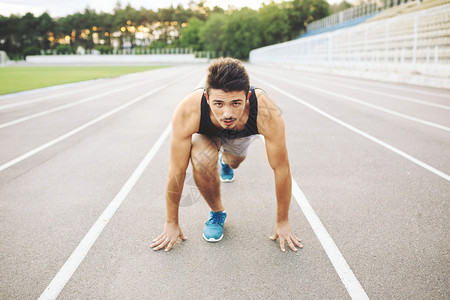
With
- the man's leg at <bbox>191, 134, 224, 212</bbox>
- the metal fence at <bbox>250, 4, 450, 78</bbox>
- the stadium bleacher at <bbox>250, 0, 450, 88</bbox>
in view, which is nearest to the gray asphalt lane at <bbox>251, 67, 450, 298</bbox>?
the man's leg at <bbox>191, 134, 224, 212</bbox>

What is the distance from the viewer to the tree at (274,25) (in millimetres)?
85062

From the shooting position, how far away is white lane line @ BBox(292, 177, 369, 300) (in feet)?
7.44

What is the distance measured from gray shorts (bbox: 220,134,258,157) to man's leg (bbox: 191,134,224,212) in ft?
0.90

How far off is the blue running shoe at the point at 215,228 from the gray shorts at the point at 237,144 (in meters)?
0.67

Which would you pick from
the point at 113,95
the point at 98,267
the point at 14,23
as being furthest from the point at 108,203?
the point at 14,23

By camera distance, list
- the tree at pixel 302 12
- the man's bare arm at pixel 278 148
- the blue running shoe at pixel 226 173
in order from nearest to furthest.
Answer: the man's bare arm at pixel 278 148, the blue running shoe at pixel 226 173, the tree at pixel 302 12

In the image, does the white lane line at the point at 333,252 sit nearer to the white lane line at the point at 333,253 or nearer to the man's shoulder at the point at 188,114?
the white lane line at the point at 333,253

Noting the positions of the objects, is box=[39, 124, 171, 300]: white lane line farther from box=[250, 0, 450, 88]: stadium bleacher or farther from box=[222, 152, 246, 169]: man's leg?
box=[250, 0, 450, 88]: stadium bleacher

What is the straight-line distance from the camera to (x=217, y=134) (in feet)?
9.81

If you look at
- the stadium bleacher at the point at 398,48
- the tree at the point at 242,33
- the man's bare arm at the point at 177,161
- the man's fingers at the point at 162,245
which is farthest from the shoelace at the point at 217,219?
the tree at the point at 242,33

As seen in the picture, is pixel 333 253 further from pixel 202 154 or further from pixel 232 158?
pixel 232 158

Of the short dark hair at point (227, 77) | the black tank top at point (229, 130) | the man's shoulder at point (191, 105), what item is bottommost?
the black tank top at point (229, 130)

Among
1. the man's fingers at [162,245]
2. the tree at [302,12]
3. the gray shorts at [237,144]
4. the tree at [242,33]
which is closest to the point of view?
the man's fingers at [162,245]

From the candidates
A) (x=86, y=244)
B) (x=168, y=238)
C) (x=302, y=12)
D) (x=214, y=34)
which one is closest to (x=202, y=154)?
(x=168, y=238)
